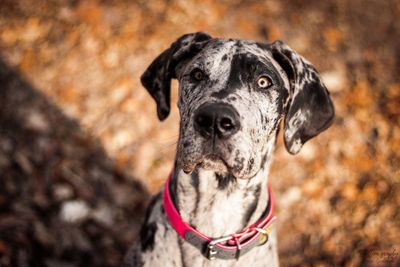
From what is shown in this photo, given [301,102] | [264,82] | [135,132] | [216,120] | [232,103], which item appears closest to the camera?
[216,120]

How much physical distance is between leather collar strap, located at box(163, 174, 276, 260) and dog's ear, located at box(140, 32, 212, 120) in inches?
30.7

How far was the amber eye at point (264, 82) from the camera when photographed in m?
2.96

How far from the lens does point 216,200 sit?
10.0 ft

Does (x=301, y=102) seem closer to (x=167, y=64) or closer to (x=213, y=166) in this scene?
(x=213, y=166)

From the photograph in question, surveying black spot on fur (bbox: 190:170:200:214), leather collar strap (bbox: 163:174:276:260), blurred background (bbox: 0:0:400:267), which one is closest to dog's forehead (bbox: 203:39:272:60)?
black spot on fur (bbox: 190:170:200:214)

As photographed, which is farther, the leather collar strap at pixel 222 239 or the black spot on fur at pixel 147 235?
the black spot on fur at pixel 147 235

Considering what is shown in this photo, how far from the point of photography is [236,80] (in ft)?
9.60

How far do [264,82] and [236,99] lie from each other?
12.3 inches

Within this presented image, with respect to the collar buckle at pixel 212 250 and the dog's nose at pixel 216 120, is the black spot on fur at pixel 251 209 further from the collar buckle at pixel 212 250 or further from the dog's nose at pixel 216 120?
the dog's nose at pixel 216 120

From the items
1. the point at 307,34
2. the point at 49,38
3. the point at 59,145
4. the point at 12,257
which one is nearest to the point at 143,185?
the point at 59,145

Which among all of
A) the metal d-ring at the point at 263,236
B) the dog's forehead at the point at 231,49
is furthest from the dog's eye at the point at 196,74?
→ the metal d-ring at the point at 263,236

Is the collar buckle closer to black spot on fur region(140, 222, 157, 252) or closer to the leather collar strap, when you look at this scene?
the leather collar strap

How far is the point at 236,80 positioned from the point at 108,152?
8.66 ft

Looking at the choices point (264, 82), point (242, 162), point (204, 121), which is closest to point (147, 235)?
point (242, 162)
